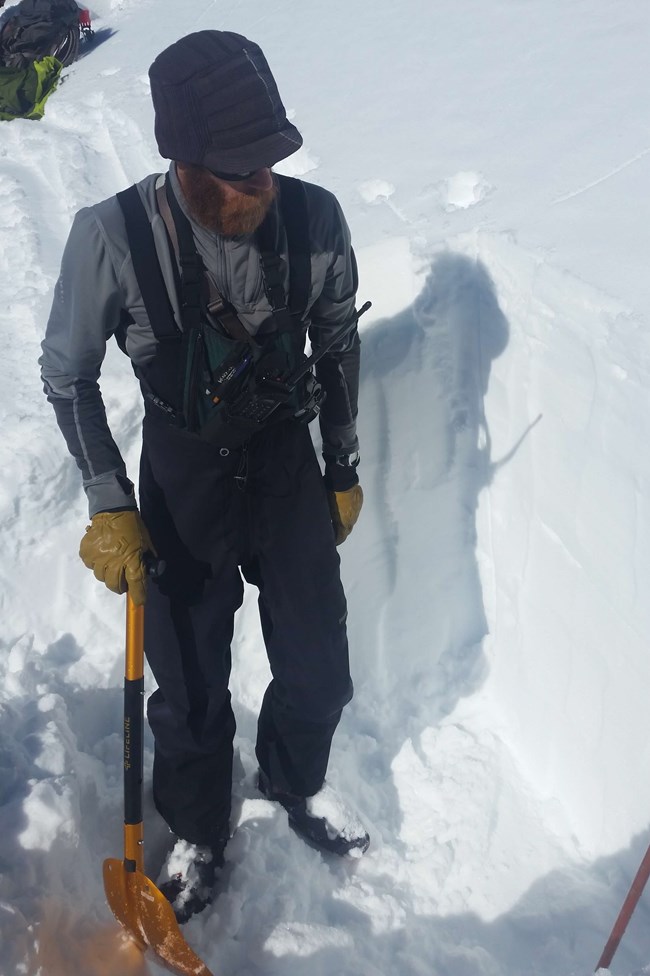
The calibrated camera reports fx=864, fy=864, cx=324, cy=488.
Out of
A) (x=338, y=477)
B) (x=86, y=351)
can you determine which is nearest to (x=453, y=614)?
(x=338, y=477)

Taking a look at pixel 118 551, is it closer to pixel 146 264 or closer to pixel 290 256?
pixel 146 264

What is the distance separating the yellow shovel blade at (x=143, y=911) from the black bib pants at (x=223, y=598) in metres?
0.26

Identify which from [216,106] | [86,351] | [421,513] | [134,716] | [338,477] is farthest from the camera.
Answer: [421,513]

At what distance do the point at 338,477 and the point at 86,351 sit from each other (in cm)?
88

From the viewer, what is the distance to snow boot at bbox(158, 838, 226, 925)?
2617 mm

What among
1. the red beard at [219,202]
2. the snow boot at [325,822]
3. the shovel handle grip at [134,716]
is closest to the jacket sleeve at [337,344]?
the red beard at [219,202]

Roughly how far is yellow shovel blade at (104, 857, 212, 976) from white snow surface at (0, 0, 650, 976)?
8 centimetres

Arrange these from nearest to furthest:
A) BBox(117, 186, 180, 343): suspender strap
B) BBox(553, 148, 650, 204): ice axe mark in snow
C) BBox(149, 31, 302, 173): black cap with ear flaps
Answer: BBox(149, 31, 302, 173): black cap with ear flaps
BBox(117, 186, 180, 343): suspender strap
BBox(553, 148, 650, 204): ice axe mark in snow

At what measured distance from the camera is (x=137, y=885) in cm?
240

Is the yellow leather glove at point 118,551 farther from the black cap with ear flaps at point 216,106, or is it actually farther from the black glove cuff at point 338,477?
the black cap with ear flaps at point 216,106

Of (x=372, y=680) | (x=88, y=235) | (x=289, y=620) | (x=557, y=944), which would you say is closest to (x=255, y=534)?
(x=289, y=620)

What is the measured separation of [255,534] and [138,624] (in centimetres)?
39

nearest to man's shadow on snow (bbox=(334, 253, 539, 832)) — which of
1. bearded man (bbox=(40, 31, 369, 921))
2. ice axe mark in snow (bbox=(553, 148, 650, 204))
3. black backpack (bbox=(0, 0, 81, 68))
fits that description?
ice axe mark in snow (bbox=(553, 148, 650, 204))

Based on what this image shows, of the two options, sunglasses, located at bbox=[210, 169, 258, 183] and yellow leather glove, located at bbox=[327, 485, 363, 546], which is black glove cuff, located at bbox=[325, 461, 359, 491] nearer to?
yellow leather glove, located at bbox=[327, 485, 363, 546]
